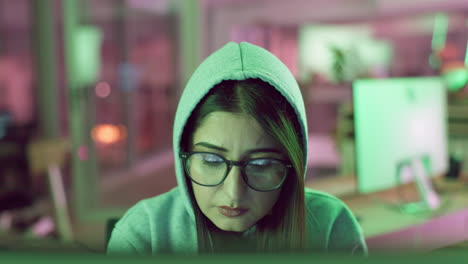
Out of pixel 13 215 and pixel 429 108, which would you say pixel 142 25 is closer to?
pixel 13 215

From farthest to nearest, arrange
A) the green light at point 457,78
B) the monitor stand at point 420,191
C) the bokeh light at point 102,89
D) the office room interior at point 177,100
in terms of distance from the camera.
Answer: the bokeh light at point 102,89
the green light at point 457,78
the monitor stand at point 420,191
the office room interior at point 177,100

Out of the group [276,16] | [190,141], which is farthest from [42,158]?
[276,16]

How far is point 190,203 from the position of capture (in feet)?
1.87

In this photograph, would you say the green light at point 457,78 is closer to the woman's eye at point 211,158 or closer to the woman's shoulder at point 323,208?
the woman's shoulder at point 323,208

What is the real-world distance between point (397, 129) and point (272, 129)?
85 cm

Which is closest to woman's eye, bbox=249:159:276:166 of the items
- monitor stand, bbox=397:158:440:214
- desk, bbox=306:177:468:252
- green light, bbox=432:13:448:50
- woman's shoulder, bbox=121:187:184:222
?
woman's shoulder, bbox=121:187:184:222

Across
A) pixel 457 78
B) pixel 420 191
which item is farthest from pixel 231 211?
pixel 457 78

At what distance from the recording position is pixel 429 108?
1370 millimetres

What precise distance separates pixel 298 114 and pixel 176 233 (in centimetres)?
19

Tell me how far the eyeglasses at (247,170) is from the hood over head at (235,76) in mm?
30

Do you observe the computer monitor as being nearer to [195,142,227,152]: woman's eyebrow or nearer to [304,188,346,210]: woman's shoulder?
[304,188,346,210]: woman's shoulder

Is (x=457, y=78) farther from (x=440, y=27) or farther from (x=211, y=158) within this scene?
(x=440, y=27)

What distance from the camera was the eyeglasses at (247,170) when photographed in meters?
0.51

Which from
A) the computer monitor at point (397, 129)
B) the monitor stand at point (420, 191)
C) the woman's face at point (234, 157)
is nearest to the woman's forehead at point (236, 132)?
the woman's face at point (234, 157)
